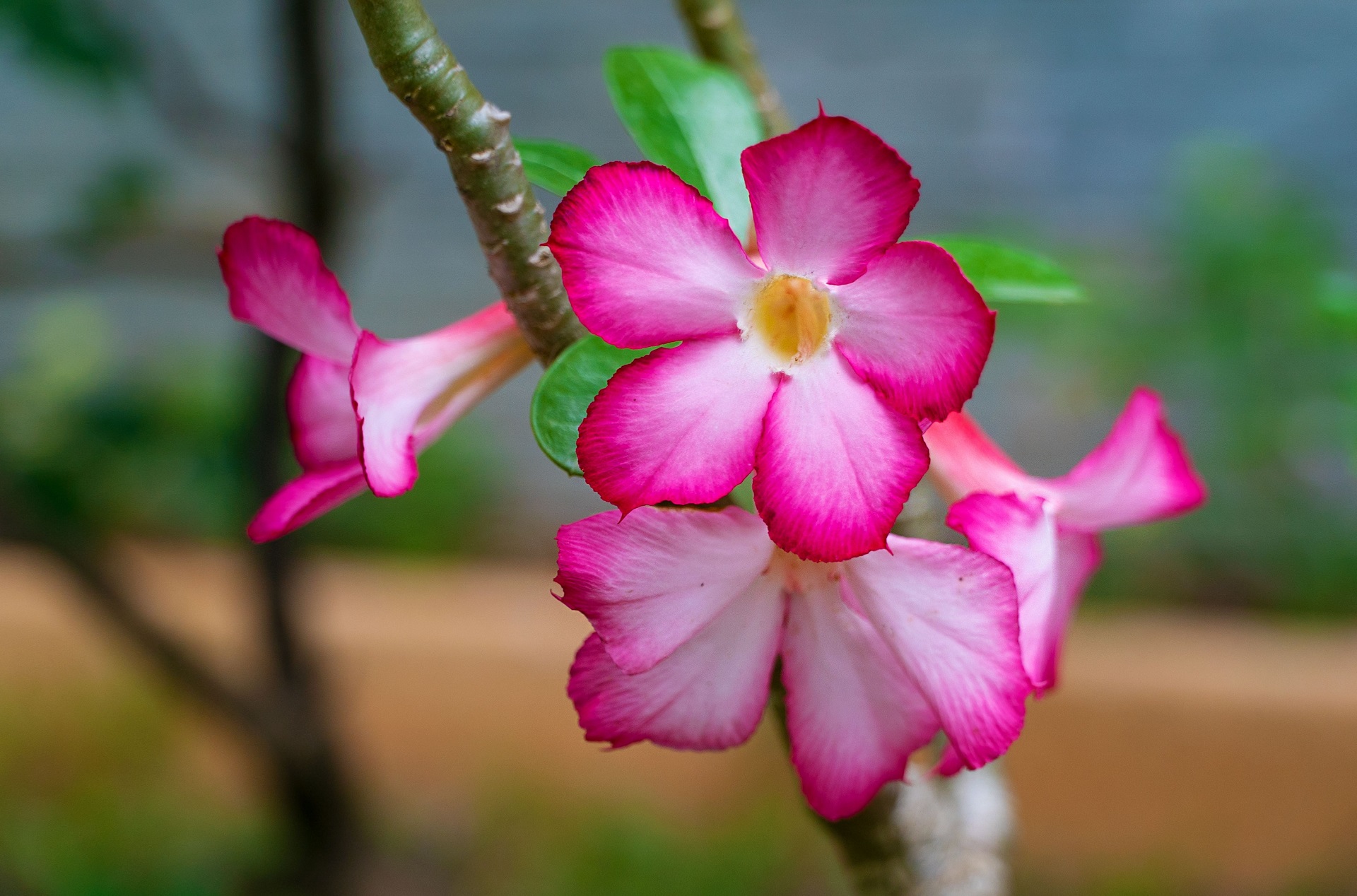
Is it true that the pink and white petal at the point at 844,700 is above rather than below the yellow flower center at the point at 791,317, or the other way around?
below

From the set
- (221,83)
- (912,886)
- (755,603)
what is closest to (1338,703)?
(912,886)

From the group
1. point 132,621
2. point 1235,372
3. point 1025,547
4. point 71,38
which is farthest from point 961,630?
point 1235,372

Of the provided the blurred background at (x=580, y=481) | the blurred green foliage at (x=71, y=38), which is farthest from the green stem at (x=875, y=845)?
the blurred green foliage at (x=71, y=38)

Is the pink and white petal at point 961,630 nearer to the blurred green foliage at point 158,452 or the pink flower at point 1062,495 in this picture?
the pink flower at point 1062,495

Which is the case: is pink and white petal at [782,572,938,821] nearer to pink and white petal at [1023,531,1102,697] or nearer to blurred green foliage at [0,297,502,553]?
pink and white petal at [1023,531,1102,697]

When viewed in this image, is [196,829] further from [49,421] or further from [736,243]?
[736,243]

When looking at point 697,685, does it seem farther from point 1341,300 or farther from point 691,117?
point 1341,300

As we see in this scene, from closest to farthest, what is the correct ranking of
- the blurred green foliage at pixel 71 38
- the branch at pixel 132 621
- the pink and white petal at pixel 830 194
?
the pink and white petal at pixel 830 194 → the blurred green foliage at pixel 71 38 → the branch at pixel 132 621

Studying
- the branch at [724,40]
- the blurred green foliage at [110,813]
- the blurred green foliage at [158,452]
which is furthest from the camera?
the blurred green foliage at [110,813]
